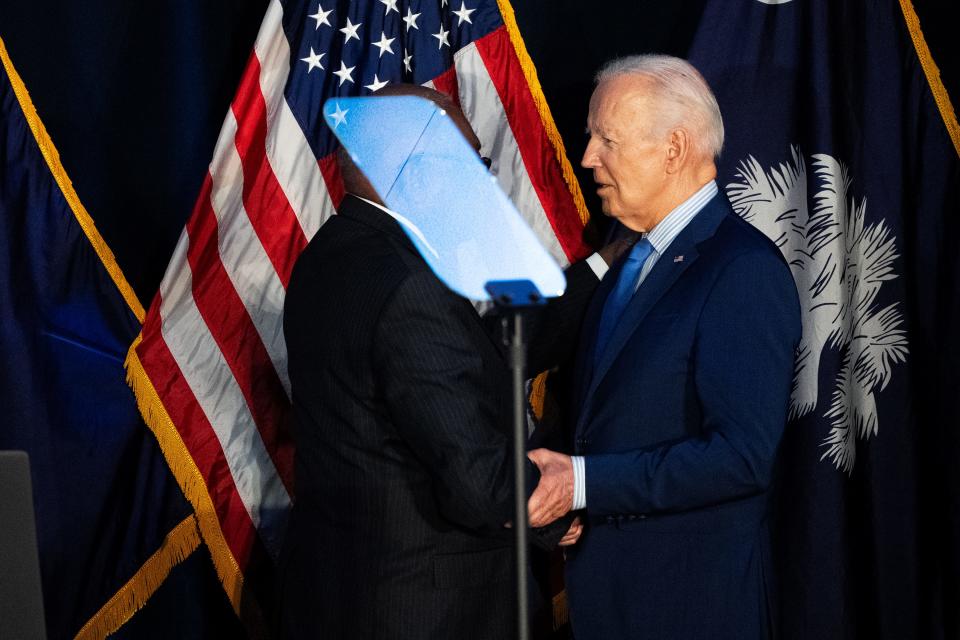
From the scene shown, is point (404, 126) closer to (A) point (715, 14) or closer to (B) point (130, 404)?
(A) point (715, 14)

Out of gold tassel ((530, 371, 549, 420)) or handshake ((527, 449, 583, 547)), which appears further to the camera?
gold tassel ((530, 371, 549, 420))

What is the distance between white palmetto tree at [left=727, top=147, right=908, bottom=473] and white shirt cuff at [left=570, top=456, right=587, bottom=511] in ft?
2.86

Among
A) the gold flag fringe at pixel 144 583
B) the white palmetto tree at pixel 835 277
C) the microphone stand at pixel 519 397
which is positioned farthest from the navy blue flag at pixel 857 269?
the gold flag fringe at pixel 144 583

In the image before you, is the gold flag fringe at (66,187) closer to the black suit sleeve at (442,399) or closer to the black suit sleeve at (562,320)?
the black suit sleeve at (562,320)

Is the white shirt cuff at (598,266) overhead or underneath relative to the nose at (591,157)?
underneath

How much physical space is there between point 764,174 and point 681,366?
0.85 meters

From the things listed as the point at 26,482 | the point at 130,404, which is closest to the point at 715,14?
the point at 130,404

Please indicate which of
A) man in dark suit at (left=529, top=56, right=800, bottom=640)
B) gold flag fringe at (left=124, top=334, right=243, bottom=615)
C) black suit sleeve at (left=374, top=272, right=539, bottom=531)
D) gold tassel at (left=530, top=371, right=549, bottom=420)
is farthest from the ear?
gold flag fringe at (left=124, top=334, right=243, bottom=615)

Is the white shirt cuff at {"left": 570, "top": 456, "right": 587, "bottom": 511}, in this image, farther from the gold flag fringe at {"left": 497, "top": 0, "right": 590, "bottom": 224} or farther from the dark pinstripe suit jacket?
the gold flag fringe at {"left": 497, "top": 0, "right": 590, "bottom": 224}

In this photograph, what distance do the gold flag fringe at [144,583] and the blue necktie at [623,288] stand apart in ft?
3.97

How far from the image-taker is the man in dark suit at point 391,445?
157 centimetres

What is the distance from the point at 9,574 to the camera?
47.1 inches

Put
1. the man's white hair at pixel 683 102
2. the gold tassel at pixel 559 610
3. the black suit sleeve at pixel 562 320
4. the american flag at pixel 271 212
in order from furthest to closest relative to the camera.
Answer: the gold tassel at pixel 559 610 < the american flag at pixel 271 212 < the black suit sleeve at pixel 562 320 < the man's white hair at pixel 683 102

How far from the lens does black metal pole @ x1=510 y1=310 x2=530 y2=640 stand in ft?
4.21
